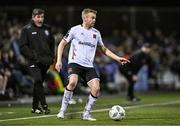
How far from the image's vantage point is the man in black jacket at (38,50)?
1491 cm

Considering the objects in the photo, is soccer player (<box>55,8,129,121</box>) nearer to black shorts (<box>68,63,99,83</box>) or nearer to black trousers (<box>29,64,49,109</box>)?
black shorts (<box>68,63,99,83</box>)

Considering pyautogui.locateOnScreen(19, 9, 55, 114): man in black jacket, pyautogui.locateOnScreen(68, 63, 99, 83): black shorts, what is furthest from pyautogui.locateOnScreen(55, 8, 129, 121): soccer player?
pyautogui.locateOnScreen(19, 9, 55, 114): man in black jacket

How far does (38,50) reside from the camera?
1513 centimetres

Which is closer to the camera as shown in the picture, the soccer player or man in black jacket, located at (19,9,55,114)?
the soccer player

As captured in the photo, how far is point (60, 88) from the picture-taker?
24141 millimetres

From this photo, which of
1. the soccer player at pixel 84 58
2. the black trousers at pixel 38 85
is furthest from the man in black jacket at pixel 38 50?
the soccer player at pixel 84 58

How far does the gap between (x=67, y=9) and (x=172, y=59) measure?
5970mm

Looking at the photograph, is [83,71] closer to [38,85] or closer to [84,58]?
[84,58]

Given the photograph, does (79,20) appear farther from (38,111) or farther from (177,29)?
(38,111)

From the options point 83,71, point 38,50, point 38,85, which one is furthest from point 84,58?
point 38,50

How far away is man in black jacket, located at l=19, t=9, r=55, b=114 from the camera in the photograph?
14914mm

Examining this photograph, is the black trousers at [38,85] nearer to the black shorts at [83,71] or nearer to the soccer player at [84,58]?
the soccer player at [84,58]

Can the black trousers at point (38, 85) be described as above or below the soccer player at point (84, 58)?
below

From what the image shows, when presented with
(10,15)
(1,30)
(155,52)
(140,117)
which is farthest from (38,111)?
(155,52)
